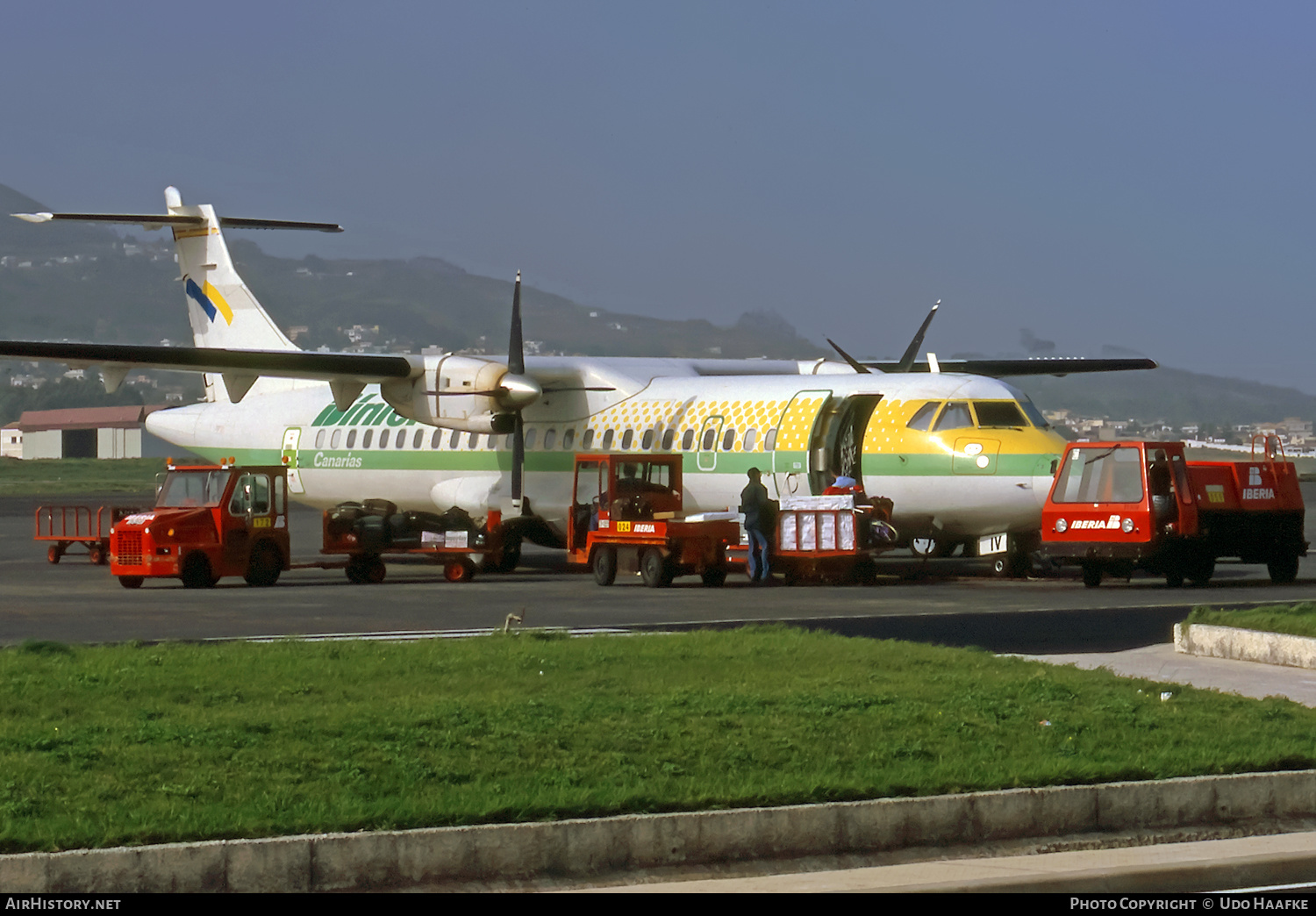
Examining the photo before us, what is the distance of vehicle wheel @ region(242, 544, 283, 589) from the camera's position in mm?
23828

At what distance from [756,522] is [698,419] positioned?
338 cm

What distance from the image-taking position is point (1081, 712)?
34.6ft

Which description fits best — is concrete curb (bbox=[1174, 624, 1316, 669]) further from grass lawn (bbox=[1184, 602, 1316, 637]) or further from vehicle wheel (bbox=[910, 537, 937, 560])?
vehicle wheel (bbox=[910, 537, 937, 560])

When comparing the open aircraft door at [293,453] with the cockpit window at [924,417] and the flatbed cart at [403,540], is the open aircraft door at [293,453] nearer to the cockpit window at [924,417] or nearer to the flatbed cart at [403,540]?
the flatbed cart at [403,540]

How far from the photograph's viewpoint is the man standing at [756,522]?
898 inches

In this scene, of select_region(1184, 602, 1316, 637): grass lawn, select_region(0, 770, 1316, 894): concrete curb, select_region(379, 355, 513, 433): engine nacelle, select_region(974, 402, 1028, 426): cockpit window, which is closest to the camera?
select_region(0, 770, 1316, 894): concrete curb

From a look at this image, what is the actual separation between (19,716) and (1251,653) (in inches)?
381

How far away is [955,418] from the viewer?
76.4ft

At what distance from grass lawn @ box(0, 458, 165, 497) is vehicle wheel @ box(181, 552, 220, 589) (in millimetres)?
45618

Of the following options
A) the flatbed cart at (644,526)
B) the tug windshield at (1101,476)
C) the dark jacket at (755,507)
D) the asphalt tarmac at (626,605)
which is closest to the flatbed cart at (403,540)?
the asphalt tarmac at (626,605)

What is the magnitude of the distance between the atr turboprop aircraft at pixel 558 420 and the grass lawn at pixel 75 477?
35.6 metres

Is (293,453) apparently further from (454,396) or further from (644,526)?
(644,526)

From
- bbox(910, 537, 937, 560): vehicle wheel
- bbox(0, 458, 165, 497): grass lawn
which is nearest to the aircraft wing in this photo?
bbox(910, 537, 937, 560): vehicle wheel

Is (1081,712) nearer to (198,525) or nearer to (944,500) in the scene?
(944,500)
